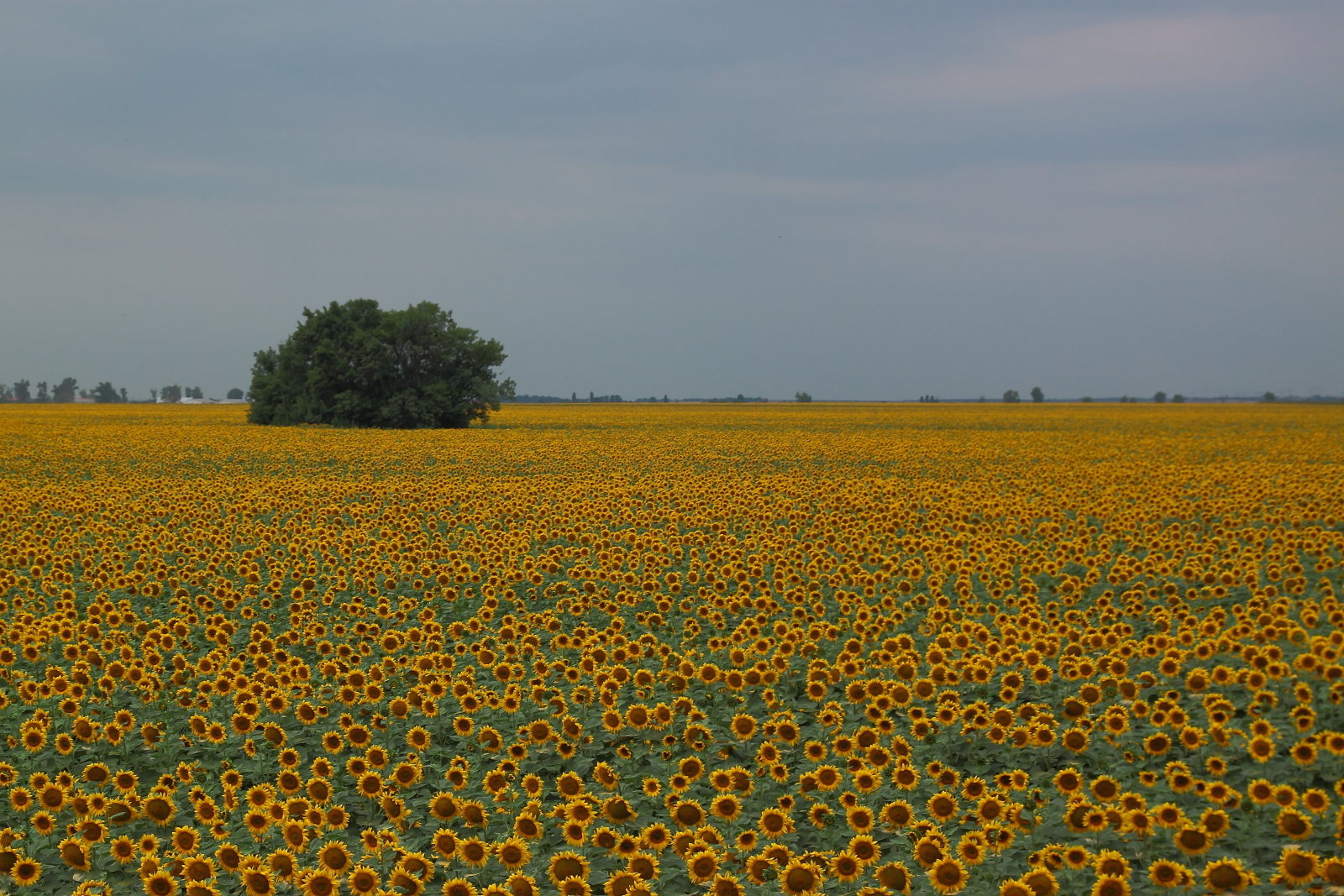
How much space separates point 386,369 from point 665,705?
48683 millimetres

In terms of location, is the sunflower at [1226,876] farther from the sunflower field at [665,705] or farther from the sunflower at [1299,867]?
the sunflower at [1299,867]

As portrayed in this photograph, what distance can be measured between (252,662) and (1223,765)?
8.78m

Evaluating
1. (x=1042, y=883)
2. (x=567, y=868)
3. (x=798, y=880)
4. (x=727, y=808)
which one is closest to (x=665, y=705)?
(x=727, y=808)

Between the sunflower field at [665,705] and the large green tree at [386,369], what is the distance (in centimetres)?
3518

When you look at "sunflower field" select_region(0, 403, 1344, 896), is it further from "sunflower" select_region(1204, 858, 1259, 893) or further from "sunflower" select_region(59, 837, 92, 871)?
"sunflower" select_region(59, 837, 92, 871)

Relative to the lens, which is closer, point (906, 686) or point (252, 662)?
point (906, 686)

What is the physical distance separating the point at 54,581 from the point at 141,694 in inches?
171

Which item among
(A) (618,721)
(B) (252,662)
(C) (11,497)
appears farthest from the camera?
(C) (11,497)

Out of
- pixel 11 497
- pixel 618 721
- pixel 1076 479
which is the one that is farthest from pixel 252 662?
pixel 1076 479

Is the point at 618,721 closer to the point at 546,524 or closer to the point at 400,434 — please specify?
the point at 546,524

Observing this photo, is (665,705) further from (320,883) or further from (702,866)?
(320,883)

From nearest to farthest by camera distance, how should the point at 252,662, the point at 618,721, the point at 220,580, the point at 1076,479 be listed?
the point at 618,721, the point at 252,662, the point at 220,580, the point at 1076,479

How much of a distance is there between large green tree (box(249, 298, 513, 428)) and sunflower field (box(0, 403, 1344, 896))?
3518 centimetres

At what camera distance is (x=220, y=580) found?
11984 millimetres
